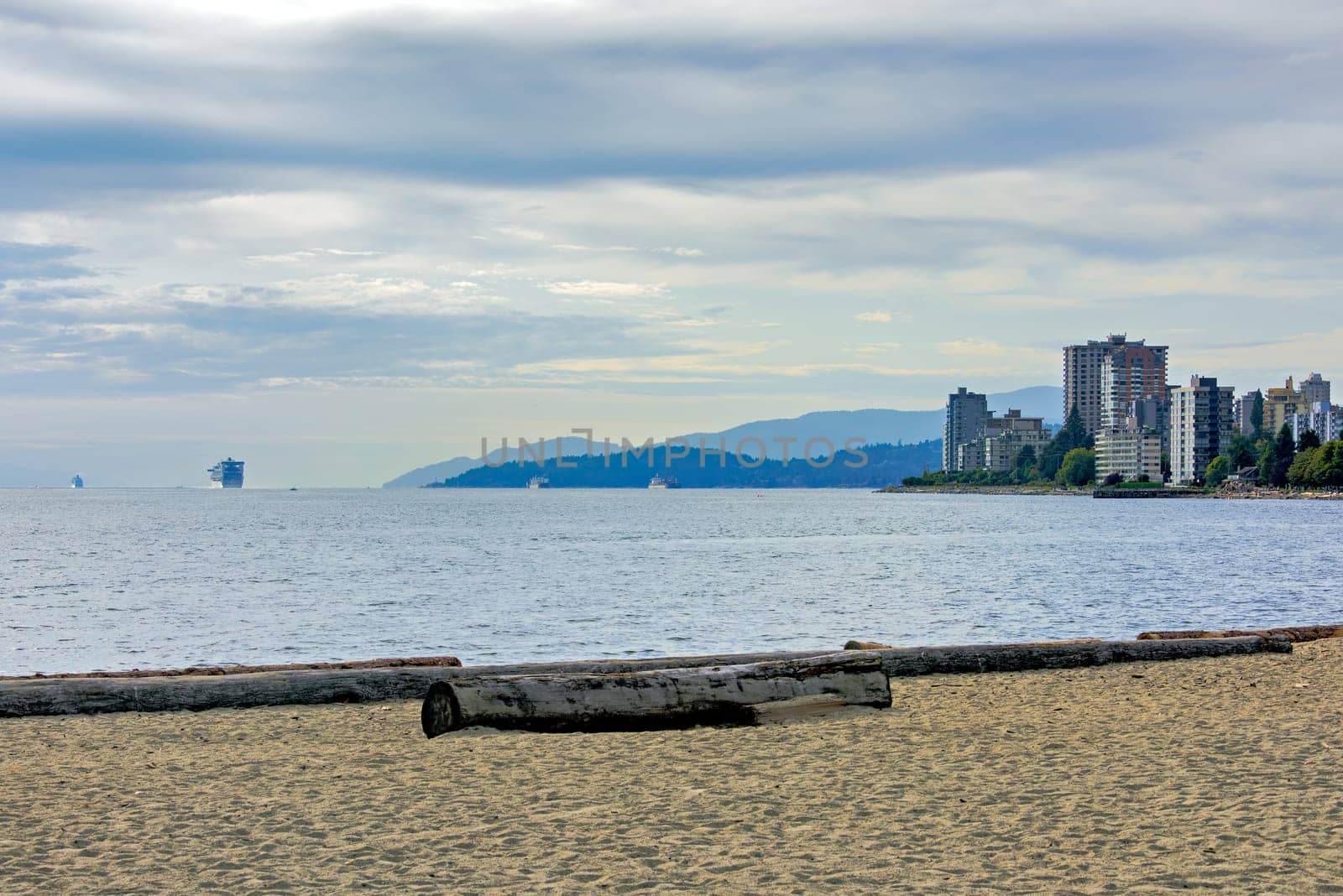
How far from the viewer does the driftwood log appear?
47.3 ft

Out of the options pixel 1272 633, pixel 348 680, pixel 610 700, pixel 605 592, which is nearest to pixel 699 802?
pixel 610 700

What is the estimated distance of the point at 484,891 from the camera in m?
7.60

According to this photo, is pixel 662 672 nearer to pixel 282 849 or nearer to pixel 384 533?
pixel 282 849

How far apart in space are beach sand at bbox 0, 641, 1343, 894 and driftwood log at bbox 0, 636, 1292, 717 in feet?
1.14

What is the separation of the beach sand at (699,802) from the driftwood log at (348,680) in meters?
0.35

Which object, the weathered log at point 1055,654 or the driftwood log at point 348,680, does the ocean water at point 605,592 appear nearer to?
the weathered log at point 1055,654

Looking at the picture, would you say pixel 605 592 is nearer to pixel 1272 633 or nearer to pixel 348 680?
pixel 1272 633

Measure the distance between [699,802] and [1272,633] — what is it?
14.1 metres

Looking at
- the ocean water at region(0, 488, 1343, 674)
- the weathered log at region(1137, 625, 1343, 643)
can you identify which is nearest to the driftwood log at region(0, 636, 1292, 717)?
the weathered log at region(1137, 625, 1343, 643)

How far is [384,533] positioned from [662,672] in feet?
328

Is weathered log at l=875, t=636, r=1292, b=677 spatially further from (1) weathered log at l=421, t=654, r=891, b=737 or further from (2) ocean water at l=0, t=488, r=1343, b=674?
(2) ocean water at l=0, t=488, r=1343, b=674

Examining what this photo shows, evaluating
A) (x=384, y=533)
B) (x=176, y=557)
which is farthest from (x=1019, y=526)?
(x=176, y=557)

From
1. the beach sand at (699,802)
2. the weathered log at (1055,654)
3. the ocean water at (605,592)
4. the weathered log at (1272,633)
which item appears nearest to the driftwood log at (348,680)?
the weathered log at (1055,654)

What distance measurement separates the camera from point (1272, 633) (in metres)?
20.5
